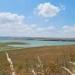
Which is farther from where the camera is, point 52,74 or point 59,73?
point 52,74

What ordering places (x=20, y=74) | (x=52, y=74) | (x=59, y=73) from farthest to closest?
(x=20, y=74) < (x=52, y=74) < (x=59, y=73)

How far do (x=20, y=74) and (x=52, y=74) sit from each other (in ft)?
12.3

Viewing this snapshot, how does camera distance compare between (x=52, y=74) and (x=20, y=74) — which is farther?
(x=20, y=74)

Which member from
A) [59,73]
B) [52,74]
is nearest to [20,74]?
[52,74]

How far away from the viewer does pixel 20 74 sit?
10805 mm

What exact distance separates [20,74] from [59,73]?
4472 mm

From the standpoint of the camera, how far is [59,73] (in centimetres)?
659

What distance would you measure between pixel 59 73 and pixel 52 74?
2.43 feet

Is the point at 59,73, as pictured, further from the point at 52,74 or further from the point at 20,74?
the point at 20,74

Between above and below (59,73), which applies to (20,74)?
below

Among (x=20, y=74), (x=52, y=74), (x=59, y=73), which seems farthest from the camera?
(x=20, y=74)
